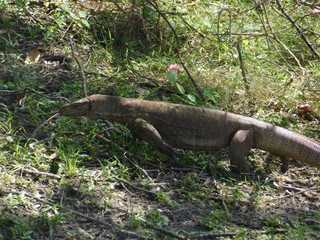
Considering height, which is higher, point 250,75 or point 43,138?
point 250,75

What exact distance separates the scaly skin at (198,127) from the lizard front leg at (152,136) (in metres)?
0.03

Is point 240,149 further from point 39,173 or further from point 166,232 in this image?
point 39,173

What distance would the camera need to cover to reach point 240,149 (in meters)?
5.20

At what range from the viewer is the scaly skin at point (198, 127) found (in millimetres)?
5270

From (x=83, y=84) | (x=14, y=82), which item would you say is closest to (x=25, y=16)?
(x=14, y=82)

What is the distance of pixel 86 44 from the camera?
7184 millimetres

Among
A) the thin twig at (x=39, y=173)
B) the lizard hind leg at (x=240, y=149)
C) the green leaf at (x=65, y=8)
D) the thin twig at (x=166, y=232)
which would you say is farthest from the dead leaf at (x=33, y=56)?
the thin twig at (x=166, y=232)

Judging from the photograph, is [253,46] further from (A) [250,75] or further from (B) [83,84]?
(B) [83,84]

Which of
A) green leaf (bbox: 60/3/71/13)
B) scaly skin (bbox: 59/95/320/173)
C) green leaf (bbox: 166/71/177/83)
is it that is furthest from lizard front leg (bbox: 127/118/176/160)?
green leaf (bbox: 60/3/71/13)

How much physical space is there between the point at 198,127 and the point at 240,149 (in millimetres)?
461

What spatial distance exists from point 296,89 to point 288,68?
626 mm

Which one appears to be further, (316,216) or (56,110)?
(56,110)

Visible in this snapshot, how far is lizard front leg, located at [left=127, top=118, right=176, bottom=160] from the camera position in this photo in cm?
511

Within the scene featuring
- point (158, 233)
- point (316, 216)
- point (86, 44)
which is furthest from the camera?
point (86, 44)
